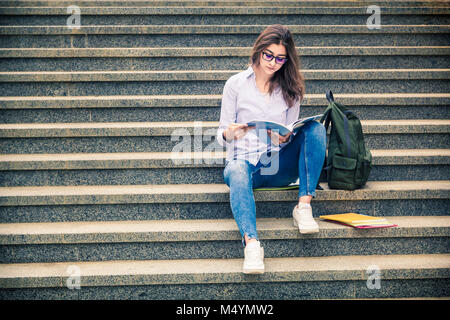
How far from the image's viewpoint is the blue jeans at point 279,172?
2.01 m

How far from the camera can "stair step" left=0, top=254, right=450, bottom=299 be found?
6.68ft

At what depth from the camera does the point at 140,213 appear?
2.38m

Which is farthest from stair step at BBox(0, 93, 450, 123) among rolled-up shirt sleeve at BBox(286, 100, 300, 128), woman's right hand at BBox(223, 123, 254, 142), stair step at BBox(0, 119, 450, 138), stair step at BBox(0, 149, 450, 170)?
woman's right hand at BBox(223, 123, 254, 142)

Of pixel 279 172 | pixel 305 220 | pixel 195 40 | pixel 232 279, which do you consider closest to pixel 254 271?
pixel 232 279

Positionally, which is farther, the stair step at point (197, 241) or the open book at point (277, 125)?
the stair step at point (197, 241)

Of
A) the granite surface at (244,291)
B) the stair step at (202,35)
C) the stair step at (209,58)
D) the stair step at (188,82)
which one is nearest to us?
the granite surface at (244,291)

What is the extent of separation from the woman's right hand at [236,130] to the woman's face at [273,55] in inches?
14.9

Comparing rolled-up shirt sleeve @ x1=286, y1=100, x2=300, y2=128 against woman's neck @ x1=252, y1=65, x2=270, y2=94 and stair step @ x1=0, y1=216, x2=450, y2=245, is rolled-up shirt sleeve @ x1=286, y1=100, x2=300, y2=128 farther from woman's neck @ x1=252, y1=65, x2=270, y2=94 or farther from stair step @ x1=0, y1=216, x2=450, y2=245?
stair step @ x1=0, y1=216, x2=450, y2=245

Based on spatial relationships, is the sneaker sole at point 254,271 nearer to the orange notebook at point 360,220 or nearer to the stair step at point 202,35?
the orange notebook at point 360,220

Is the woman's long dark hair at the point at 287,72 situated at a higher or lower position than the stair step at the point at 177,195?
higher

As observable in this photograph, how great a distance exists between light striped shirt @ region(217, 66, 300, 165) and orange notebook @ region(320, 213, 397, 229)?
1.77ft

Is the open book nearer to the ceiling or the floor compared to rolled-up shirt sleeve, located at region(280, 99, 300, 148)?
nearer to the floor

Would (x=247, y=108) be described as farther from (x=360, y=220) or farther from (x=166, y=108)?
(x=360, y=220)

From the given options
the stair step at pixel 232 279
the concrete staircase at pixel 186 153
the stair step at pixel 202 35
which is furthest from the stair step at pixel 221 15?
the stair step at pixel 232 279
